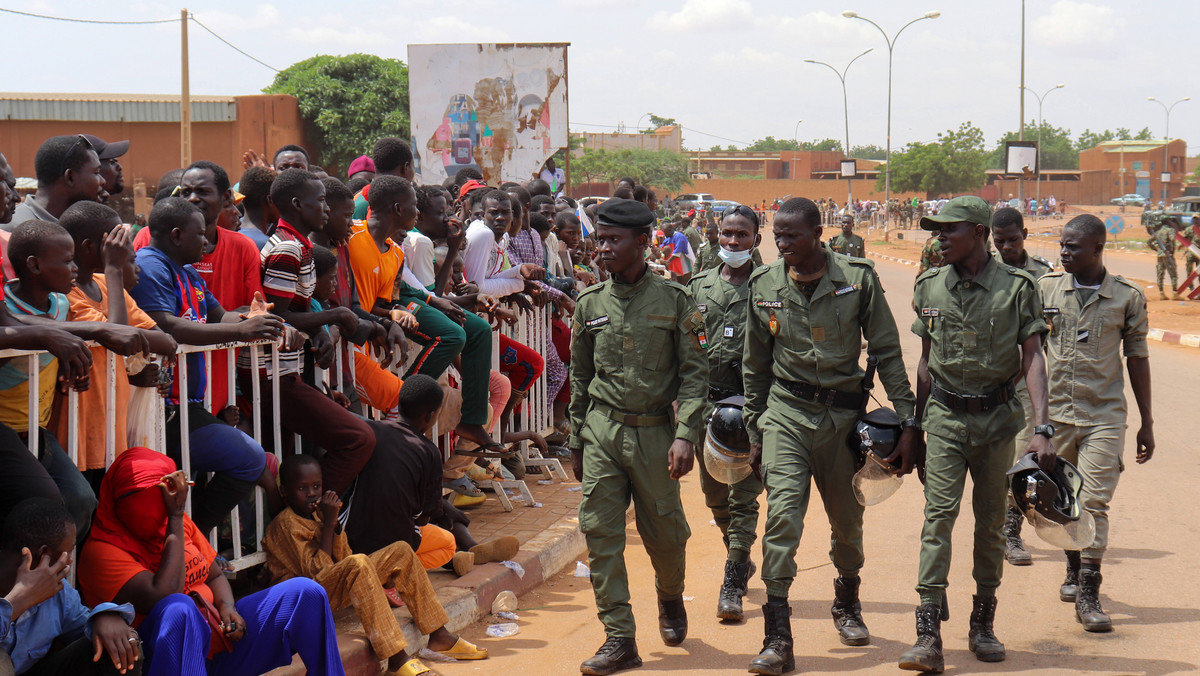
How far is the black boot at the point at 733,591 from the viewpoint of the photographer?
5379 mm

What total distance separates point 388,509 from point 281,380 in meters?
0.76

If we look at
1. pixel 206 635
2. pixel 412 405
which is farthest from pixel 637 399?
pixel 206 635

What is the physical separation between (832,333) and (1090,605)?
187cm

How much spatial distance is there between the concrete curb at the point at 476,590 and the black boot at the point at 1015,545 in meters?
2.52

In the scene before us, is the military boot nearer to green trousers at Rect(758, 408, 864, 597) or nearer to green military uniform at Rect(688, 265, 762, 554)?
green trousers at Rect(758, 408, 864, 597)

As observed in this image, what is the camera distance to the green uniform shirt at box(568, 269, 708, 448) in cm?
485

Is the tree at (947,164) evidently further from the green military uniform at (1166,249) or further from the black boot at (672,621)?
the black boot at (672,621)

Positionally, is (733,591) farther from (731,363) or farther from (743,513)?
(731,363)

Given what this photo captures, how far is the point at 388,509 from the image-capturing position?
5012 mm

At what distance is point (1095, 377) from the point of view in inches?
222

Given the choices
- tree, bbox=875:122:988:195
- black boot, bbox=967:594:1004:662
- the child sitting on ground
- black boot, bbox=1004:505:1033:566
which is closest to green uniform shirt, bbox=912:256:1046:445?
black boot, bbox=967:594:1004:662

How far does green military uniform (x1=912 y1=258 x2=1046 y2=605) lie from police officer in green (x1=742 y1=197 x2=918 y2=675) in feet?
0.61

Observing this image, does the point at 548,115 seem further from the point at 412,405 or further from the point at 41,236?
the point at 41,236

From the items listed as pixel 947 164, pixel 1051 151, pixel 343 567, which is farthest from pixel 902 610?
pixel 1051 151
